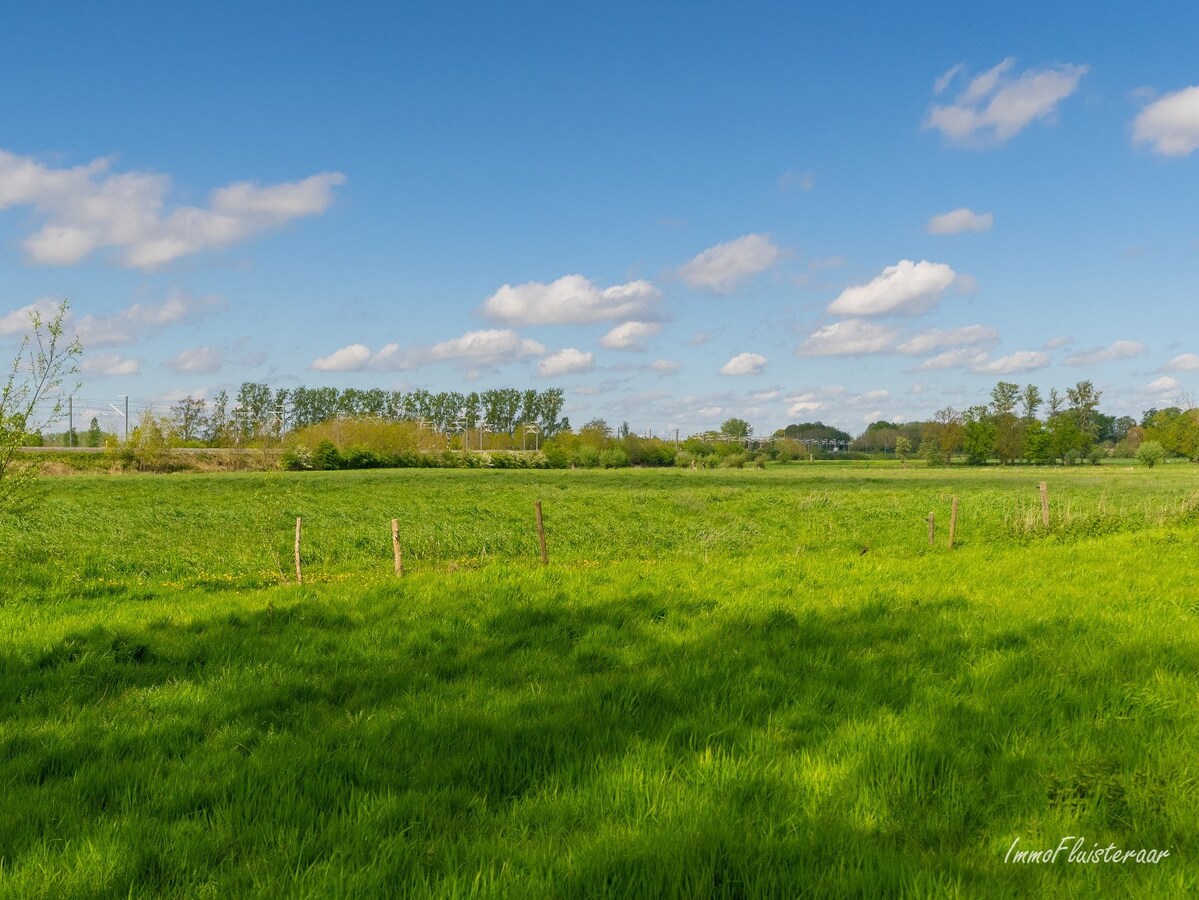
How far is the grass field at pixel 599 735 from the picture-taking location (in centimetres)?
388

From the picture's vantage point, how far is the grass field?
3879 millimetres

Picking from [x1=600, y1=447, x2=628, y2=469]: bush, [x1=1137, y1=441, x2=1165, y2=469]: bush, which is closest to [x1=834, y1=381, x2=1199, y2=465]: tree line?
[x1=1137, y1=441, x2=1165, y2=469]: bush

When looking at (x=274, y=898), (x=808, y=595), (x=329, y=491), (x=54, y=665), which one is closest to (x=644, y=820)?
(x=274, y=898)

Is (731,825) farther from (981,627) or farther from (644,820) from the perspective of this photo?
(981,627)

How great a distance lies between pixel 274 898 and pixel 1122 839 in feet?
14.7

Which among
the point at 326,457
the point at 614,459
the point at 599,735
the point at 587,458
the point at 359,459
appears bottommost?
the point at 599,735

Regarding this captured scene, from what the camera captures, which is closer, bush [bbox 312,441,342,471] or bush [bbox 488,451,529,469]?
bush [bbox 312,441,342,471]

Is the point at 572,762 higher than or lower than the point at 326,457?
lower

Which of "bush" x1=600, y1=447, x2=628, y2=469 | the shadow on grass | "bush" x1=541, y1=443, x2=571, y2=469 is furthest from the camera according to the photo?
"bush" x1=600, y1=447, x2=628, y2=469

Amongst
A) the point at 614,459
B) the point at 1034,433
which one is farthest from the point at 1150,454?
the point at 614,459

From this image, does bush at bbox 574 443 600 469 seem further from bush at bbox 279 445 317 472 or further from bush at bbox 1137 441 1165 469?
bush at bbox 1137 441 1165 469

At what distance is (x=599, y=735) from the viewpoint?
5.64m

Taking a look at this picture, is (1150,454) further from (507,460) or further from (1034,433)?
(507,460)

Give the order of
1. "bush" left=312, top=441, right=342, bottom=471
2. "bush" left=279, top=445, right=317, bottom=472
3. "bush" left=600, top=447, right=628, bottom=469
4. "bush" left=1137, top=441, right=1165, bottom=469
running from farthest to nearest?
"bush" left=600, top=447, right=628, bottom=469, "bush" left=1137, top=441, right=1165, bottom=469, "bush" left=312, top=441, right=342, bottom=471, "bush" left=279, top=445, right=317, bottom=472
